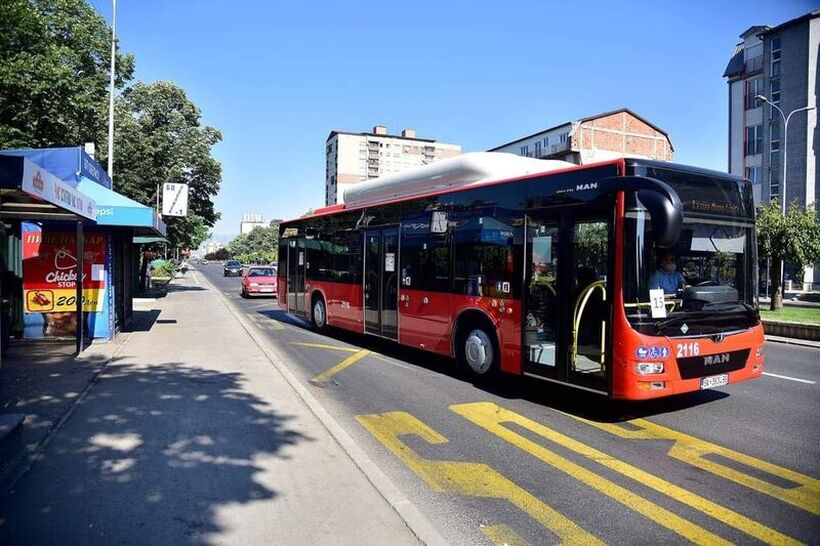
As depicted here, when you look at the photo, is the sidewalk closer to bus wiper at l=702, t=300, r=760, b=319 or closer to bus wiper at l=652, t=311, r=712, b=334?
bus wiper at l=652, t=311, r=712, b=334

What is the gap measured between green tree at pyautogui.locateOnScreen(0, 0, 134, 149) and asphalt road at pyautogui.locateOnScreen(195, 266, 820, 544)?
15.7 metres

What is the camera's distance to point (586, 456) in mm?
5414

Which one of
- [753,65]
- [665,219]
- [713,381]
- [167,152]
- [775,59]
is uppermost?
[753,65]

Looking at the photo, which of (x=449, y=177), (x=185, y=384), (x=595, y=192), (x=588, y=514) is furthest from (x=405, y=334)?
(x=588, y=514)

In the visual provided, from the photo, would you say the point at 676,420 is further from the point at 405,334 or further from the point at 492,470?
the point at 405,334

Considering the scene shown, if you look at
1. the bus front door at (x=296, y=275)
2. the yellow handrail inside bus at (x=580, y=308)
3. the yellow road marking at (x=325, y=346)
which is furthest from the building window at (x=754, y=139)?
the yellow handrail inside bus at (x=580, y=308)

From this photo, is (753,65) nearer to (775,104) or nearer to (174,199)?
(775,104)

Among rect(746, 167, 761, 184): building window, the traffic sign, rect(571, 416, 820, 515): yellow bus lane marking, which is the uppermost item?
rect(746, 167, 761, 184): building window

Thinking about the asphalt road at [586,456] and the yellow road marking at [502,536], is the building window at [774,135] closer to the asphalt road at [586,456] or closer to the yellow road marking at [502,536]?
the asphalt road at [586,456]

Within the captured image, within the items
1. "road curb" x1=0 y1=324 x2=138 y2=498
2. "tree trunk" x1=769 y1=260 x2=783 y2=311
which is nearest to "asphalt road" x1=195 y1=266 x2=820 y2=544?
"road curb" x1=0 y1=324 x2=138 y2=498

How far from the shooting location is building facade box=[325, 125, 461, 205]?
128500 mm

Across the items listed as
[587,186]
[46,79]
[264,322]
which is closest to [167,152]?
[46,79]

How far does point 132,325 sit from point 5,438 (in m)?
10.8

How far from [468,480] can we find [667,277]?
325cm
